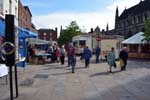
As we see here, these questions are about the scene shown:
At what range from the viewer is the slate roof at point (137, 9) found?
4074 inches

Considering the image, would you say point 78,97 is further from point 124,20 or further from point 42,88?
point 124,20

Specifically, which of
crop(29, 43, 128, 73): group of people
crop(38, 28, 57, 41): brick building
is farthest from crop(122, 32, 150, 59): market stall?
crop(38, 28, 57, 41): brick building

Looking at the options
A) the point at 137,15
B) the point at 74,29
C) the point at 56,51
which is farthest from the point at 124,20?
the point at 56,51

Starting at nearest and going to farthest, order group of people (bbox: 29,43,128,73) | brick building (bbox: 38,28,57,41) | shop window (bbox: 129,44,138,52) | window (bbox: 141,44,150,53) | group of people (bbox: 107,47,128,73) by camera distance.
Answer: group of people (bbox: 29,43,128,73) → group of people (bbox: 107,47,128,73) → window (bbox: 141,44,150,53) → shop window (bbox: 129,44,138,52) → brick building (bbox: 38,28,57,41)

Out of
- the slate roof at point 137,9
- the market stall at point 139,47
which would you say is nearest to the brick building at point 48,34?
the slate roof at point 137,9

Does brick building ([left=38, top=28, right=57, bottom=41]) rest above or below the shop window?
above

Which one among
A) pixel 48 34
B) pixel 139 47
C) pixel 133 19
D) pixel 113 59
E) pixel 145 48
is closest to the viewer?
pixel 113 59

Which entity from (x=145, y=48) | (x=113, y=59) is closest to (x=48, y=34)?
(x=145, y=48)

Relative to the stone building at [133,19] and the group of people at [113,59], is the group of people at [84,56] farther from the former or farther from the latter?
the stone building at [133,19]

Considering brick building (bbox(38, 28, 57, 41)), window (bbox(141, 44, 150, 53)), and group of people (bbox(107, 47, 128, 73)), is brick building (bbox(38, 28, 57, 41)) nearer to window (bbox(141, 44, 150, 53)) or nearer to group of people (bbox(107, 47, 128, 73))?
window (bbox(141, 44, 150, 53))

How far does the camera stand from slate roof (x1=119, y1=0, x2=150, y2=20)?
10349 centimetres

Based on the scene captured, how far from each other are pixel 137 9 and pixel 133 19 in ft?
10.7

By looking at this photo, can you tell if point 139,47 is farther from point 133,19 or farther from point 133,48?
point 133,19

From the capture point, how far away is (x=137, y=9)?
361ft
